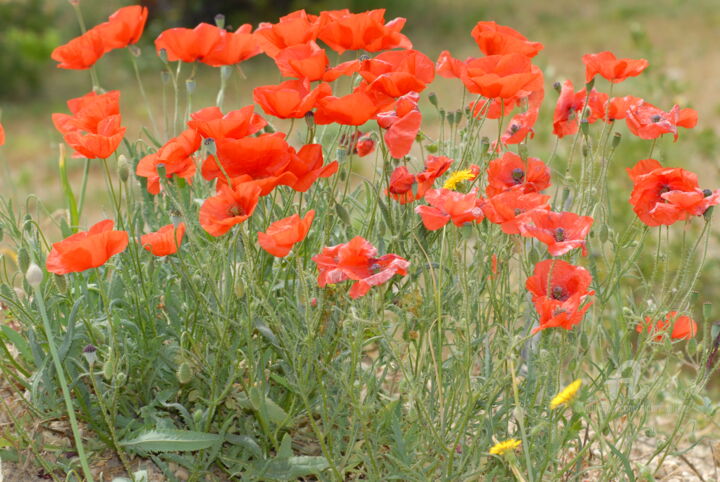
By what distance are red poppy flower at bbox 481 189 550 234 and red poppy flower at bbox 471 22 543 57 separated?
0.44m

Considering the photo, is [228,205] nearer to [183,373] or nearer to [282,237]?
[282,237]

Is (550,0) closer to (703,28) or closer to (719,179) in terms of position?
(703,28)

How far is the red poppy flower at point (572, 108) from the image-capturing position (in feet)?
6.80

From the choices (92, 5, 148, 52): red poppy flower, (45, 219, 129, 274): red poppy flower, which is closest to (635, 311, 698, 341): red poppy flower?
(45, 219, 129, 274): red poppy flower

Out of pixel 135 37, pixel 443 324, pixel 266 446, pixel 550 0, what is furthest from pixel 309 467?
pixel 550 0

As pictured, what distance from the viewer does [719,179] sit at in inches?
181

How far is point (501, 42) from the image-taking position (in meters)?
1.93

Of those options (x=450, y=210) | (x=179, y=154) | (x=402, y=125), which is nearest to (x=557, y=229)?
(x=450, y=210)

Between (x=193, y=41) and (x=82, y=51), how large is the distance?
34 centimetres

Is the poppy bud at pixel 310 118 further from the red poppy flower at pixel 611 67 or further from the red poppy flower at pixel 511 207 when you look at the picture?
the red poppy flower at pixel 611 67

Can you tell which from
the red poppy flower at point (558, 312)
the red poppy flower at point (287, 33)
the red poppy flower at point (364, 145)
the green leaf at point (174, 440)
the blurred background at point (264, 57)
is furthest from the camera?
the blurred background at point (264, 57)

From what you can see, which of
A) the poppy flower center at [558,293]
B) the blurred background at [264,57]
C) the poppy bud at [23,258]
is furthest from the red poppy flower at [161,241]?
the blurred background at [264,57]

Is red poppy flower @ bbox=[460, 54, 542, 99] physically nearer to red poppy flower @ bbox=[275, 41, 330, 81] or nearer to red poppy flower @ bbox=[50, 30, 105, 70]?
red poppy flower @ bbox=[275, 41, 330, 81]

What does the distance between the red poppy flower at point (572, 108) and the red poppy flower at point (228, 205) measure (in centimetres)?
88
